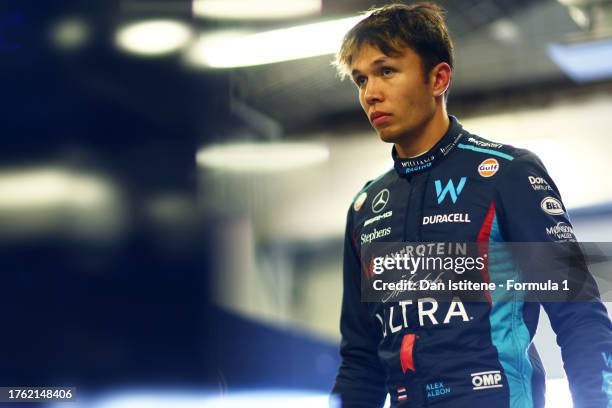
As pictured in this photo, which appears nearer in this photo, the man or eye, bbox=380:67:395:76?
the man

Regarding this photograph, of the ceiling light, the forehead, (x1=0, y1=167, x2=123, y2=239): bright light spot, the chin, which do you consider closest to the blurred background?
(x1=0, y1=167, x2=123, y2=239): bright light spot

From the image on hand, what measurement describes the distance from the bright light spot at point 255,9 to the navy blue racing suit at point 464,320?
138cm

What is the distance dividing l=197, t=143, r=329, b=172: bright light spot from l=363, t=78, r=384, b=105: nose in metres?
1.67

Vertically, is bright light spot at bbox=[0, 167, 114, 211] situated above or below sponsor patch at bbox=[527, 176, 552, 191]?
above

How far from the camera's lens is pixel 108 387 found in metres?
2.10

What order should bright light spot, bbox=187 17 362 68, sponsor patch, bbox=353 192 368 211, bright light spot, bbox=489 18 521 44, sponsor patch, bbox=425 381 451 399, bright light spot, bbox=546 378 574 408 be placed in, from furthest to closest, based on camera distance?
bright light spot, bbox=489 18 521 44, bright light spot, bbox=187 17 362 68, bright light spot, bbox=546 378 574 408, sponsor patch, bbox=353 192 368 211, sponsor patch, bbox=425 381 451 399

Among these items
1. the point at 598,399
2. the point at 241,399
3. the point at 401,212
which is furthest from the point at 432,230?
the point at 241,399

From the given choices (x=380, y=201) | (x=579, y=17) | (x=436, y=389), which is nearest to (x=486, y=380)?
(x=436, y=389)

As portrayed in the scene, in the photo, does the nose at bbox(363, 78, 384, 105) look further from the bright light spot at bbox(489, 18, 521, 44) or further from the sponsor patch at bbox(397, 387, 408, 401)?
the bright light spot at bbox(489, 18, 521, 44)

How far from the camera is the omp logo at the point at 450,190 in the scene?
1191 mm

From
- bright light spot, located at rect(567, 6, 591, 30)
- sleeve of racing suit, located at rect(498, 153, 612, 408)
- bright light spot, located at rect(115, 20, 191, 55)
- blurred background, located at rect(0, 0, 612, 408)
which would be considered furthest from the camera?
bright light spot, located at rect(567, 6, 591, 30)

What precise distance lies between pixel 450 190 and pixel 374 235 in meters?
0.15

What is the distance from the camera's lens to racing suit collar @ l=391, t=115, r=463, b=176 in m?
1.23

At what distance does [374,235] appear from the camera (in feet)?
4.14
